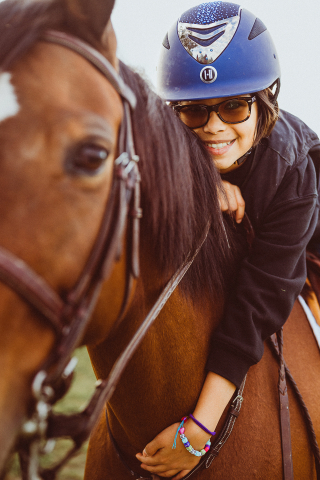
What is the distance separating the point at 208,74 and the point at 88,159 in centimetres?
101

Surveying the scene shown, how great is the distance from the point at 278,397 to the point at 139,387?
623 millimetres

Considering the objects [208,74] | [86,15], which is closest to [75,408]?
→ [208,74]

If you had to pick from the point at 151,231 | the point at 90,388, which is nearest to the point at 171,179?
the point at 151,231

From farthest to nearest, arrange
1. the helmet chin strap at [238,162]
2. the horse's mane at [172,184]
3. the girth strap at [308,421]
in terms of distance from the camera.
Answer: the helmet chin strap at [238,162] < the girth strap at [308,421] < the horse's mane at [172,184]

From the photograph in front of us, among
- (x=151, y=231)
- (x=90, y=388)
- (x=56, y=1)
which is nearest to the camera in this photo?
(x=56, y=1)

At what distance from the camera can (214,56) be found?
5.34 ft

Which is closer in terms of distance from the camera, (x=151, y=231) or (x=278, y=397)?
(x=151, y=231)

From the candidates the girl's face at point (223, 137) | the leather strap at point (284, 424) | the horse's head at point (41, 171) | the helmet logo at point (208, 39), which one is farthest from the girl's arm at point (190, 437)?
the helmet logo at point (208, 39)

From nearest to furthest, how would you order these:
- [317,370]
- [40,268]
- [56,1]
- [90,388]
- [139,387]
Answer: [40,268] < [56,1] < [139,387] < [317,370] < [90,388]

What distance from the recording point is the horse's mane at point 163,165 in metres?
0.85

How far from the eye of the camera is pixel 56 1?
0.89 metres

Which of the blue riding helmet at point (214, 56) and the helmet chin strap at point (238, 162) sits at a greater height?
the blue riding helmet at point (214, 56)

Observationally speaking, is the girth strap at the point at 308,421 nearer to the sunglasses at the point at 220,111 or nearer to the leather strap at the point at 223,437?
the leather strap at the point at 223,437

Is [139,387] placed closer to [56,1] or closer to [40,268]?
[40,268]
